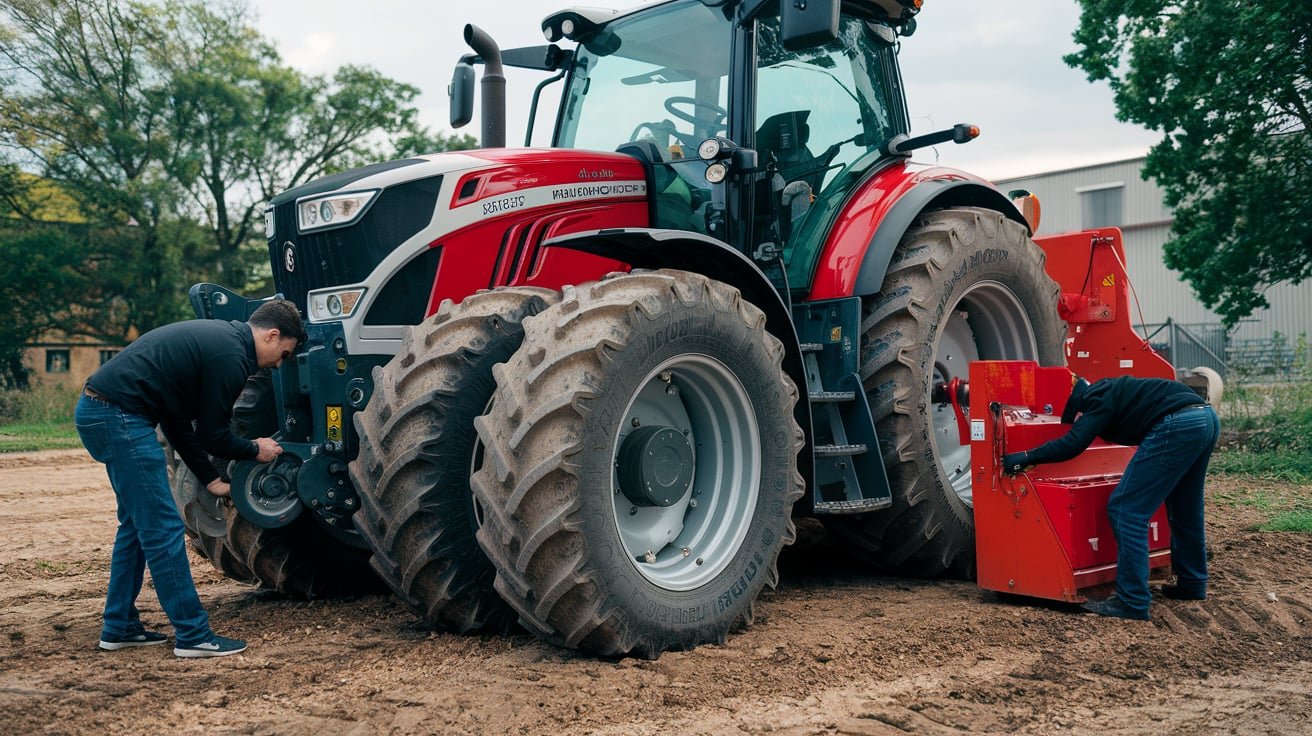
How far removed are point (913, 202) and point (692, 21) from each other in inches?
57.5

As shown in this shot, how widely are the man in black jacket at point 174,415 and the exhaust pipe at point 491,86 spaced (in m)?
1.85

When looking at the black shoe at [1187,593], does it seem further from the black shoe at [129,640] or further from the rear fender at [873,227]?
the black shoe at [129,640]

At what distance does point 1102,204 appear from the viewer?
34.9 m

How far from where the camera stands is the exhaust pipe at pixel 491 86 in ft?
17.8

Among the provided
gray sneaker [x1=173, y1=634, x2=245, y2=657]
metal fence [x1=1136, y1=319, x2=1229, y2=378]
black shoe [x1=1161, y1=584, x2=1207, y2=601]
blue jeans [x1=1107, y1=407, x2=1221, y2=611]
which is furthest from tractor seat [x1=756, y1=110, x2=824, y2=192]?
metal fence [x1=1136, y1=319, x2=1229, y2=378]

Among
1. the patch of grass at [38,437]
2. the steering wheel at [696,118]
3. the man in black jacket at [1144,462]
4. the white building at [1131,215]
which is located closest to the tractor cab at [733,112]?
the steering wheel at [696,118]

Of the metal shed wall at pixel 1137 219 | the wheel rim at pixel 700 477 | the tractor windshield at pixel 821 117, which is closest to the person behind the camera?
the wheel rim at pixel 700 477

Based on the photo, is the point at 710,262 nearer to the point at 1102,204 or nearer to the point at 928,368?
the point at 928,368

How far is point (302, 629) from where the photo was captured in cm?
459

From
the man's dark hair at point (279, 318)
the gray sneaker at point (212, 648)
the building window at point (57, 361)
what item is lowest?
the gray sneaker at point (212, 648)

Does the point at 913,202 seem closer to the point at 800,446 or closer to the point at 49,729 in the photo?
the point at 800,446

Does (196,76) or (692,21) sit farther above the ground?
(196,76)

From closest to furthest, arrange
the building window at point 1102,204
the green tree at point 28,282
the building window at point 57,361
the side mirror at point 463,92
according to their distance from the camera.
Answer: the side mirror at point 463,92 < the green tree at point 28,282 < the building window at point 57,361 < the building window at point 1102,204

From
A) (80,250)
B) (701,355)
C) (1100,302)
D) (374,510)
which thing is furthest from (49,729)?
(80,250)
